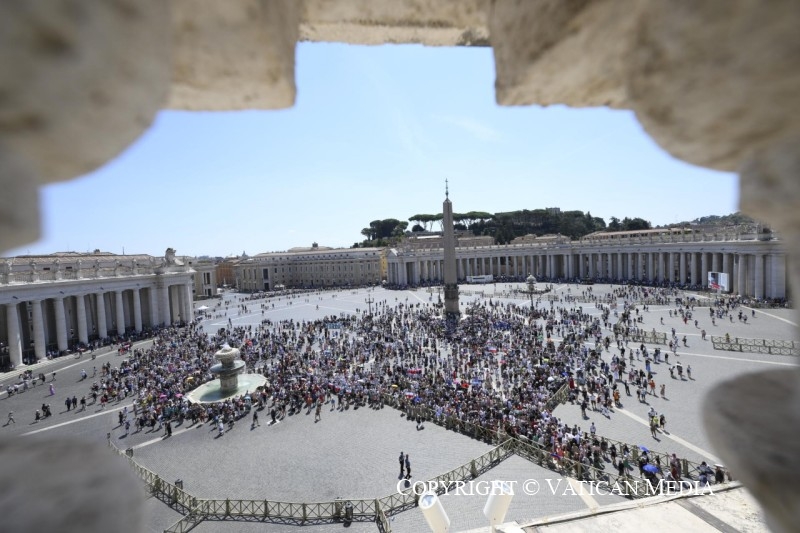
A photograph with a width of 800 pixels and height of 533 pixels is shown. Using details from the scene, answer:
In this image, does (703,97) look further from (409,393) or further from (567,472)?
(409,393)

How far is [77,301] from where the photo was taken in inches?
1276

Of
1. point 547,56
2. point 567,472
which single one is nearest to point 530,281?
point 567,472

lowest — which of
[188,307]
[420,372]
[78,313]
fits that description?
[420,372]

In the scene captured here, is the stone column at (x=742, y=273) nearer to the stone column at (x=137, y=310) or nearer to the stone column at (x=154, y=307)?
the stone column at (x=154, y=307)

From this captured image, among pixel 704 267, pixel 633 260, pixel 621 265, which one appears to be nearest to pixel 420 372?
pixel 704 267

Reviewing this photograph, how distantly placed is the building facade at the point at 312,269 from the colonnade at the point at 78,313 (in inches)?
1522

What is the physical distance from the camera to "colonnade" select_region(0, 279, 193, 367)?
27.6 meters

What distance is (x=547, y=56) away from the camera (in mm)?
1567

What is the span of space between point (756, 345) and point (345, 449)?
2146 centimetres

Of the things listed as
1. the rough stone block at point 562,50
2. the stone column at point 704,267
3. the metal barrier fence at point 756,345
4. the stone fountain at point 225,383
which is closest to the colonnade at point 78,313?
the stone fountain at point 225,383

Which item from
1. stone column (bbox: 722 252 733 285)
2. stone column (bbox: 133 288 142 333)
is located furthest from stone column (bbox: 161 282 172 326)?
stone column (bbox: 722 252 733 285)

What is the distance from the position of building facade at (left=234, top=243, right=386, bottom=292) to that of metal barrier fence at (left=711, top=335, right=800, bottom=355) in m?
61.1

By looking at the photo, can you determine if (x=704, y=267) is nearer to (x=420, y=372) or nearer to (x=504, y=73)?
(x=420, y=372)

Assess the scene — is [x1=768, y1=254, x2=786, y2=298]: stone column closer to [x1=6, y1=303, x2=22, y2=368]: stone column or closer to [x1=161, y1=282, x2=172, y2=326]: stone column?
[x1=161, y1=282, x2=172, y2=326]: stone column
